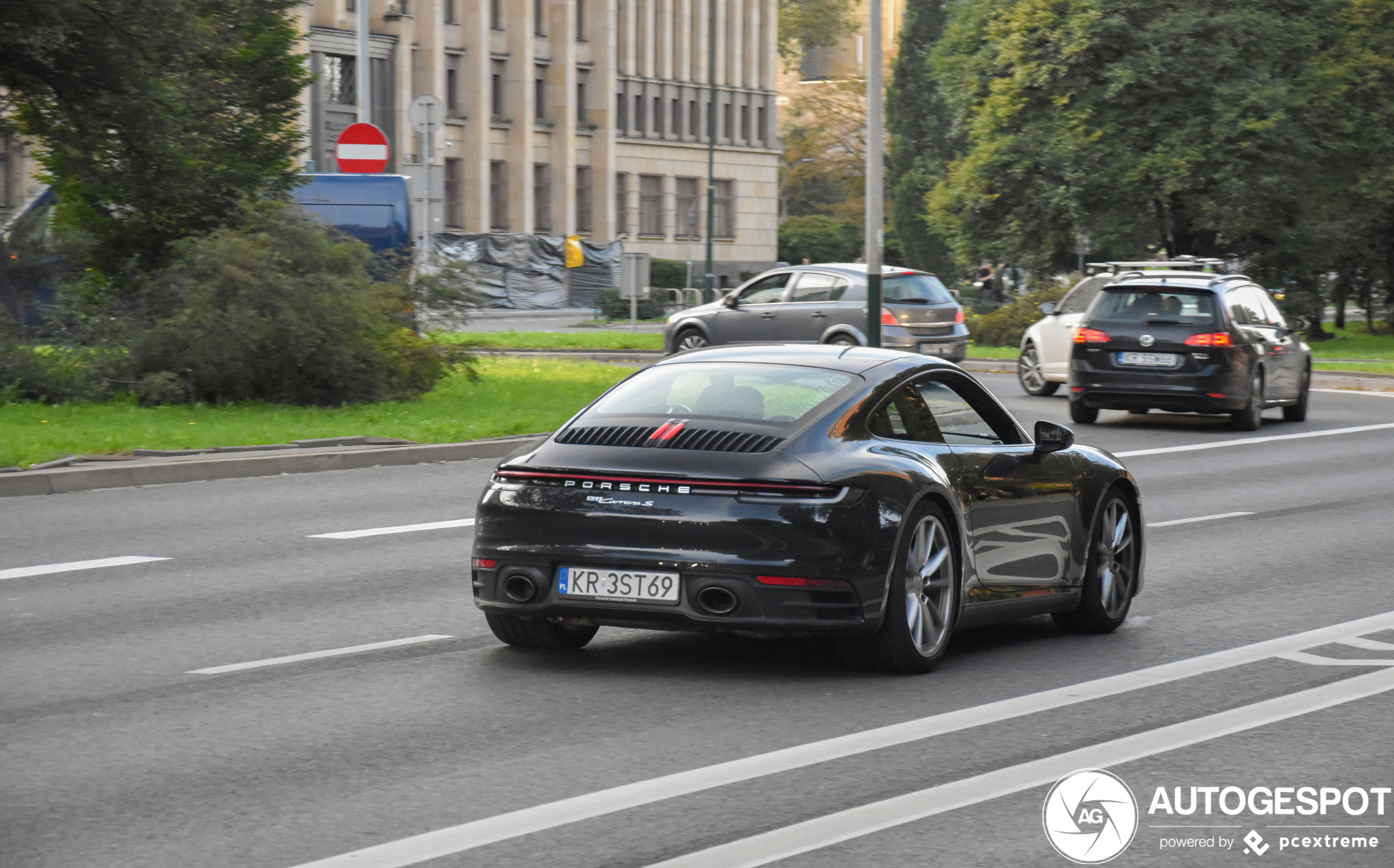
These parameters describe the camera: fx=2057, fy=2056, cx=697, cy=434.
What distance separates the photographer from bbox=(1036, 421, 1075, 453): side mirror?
910 centimetres

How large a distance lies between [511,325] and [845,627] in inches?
1933

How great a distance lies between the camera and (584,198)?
83.9 metres

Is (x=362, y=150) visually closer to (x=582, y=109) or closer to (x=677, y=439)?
(x=677, y=439)

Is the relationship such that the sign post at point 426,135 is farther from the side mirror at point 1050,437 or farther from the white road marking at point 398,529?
the side mirror at point 1050,437

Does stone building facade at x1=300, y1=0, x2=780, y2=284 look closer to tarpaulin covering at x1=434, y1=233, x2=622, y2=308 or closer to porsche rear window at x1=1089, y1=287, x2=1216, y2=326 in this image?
tarpaulin covering at x1=434, y1=233, x2=622, y2=308

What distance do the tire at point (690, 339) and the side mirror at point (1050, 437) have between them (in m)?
22.0

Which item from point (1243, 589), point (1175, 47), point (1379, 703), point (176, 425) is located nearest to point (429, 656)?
point (1379, 703)

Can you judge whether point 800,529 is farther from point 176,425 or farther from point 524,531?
point 176,425

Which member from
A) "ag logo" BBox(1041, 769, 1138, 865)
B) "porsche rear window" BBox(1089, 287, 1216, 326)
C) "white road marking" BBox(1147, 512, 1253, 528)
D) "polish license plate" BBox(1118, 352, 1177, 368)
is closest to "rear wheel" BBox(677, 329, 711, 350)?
"porsche rear window" BBox(1089, 287, 1216, 326)

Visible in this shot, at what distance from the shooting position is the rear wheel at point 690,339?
31.2 meters

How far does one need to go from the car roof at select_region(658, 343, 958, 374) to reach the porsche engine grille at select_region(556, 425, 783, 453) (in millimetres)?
715

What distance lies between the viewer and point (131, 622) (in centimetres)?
928

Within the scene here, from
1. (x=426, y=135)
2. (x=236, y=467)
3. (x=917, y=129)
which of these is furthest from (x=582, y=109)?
(x=236, y=467)

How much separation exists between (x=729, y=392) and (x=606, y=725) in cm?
182
